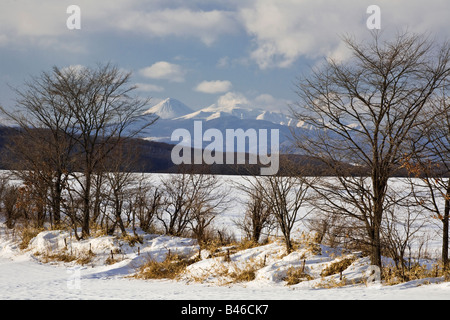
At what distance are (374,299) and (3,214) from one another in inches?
1176

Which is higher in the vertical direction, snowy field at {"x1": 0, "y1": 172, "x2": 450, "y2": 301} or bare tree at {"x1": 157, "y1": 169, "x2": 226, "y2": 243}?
bare tree at {"x1": 157, "y1": 169, "x2": 226, "y2": 243}

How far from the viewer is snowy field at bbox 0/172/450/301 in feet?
26.8

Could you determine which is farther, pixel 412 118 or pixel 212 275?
pixel 212 275

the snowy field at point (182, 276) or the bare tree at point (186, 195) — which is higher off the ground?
the bare tree at point (186, 195)

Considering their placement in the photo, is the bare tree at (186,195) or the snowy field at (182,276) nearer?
the snowy field at (182,276)

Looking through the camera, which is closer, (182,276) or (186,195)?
(182,276)

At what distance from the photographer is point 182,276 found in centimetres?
1180

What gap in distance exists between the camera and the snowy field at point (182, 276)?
8180mm

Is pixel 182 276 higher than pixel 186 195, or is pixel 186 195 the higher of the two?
pixel 186 195

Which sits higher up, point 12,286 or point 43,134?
point 43,134

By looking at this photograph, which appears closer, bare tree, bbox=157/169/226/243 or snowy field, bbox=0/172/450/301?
snowy field, bbox=0/172/450/301

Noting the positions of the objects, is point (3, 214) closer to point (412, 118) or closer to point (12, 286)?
point (12, 286)
